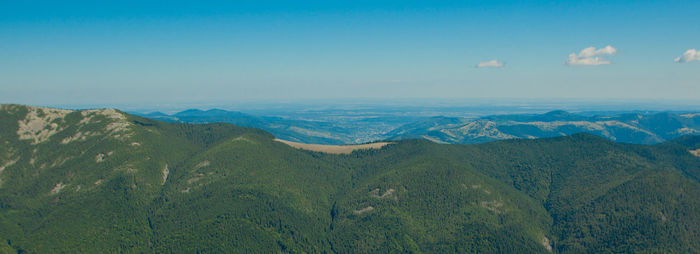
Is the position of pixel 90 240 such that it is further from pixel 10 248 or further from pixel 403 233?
pixel 403 233

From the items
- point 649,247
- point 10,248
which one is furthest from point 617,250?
point 10,248

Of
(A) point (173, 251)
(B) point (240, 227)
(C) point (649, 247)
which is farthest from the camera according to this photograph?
(B) point (240, 227)

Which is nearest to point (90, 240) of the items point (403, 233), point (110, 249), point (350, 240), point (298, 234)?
point (110, 249)

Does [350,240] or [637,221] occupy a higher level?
[637,221]

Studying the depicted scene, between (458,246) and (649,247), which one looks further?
(458,246)

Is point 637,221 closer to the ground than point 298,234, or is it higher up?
higher up

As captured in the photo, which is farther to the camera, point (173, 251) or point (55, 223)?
point (55, 223)

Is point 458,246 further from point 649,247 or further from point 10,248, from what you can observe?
point 10,248

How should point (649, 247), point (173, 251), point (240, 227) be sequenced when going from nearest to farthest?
point (649, 247)
point (173, 251)
point (240, 227)
